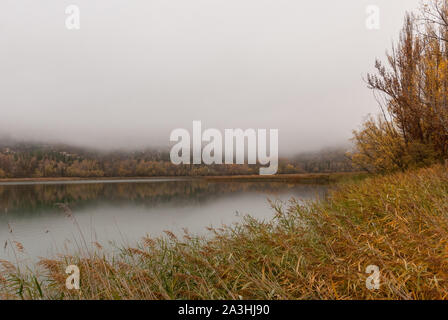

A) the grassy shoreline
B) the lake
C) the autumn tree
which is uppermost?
the autumn tree

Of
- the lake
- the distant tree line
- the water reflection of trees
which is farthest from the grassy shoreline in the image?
the distant tree line

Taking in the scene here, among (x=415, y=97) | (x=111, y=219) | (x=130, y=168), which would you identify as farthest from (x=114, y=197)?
(x=130, y=168)

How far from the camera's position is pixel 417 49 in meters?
10.6

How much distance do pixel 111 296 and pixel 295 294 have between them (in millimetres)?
2314

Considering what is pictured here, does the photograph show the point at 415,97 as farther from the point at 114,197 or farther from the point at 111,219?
the point at 114,197

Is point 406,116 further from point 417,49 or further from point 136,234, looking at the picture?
point 136,234

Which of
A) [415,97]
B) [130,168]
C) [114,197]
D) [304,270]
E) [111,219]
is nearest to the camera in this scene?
[304,270]

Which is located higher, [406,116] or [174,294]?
[406,116]

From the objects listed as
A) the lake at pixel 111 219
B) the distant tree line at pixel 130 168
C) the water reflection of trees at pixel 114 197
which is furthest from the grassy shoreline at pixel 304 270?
the distant tree line at pixel 130 168

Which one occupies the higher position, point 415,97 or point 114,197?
point 415,97

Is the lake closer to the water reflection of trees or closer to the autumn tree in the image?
the water reflection of trees

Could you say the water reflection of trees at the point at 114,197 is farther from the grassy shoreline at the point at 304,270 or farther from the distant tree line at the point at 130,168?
the distant tree line at the point at 130,168

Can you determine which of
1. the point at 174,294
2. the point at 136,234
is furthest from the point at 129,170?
the point at 174,294

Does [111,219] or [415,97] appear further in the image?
[111,219]
